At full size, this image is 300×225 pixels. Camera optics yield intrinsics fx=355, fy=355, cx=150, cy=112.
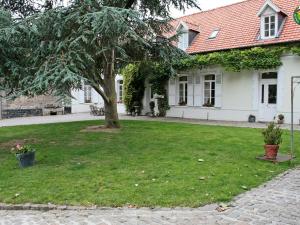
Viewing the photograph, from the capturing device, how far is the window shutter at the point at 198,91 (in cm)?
2112

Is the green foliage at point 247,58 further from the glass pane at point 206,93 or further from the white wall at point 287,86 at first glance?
the glass pane at point 206,93

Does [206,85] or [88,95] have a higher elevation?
[206,85]

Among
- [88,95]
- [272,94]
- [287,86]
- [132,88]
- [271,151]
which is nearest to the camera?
[271,151]

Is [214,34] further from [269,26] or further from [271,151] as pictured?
[271,151]

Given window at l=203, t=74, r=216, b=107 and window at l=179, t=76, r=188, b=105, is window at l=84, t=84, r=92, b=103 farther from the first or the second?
window at l=203, t=74, r=216, b=107

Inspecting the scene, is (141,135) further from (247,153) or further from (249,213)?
(249,213)

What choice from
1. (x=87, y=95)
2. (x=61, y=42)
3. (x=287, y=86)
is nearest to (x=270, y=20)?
(x=287, y=86)

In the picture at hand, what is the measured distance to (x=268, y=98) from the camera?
18.1 metres

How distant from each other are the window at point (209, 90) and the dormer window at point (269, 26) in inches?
149

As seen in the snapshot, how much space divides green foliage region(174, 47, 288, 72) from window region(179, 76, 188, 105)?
9.26 feet

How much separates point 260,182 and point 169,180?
1718 millimetres

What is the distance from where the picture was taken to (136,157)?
29.5 ft

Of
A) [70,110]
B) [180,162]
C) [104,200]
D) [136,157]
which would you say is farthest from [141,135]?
[70,110]

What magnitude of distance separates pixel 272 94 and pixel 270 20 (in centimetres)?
377
